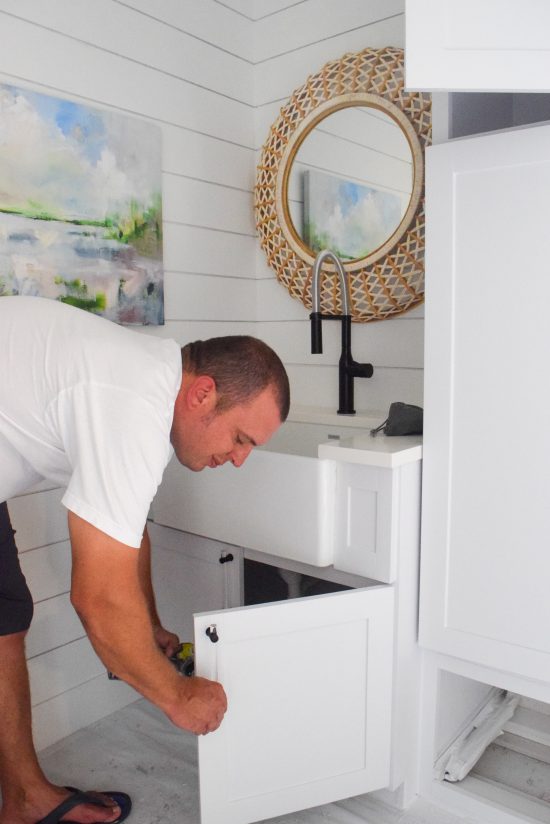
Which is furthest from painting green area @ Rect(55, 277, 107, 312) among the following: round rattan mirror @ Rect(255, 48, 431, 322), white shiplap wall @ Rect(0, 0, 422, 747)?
round rattan mirror @ Rect(255, 48, 431, 322)

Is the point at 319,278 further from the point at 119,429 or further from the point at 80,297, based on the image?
the point at 119,429

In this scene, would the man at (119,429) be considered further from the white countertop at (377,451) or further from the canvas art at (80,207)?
the canvas art at (80,207)

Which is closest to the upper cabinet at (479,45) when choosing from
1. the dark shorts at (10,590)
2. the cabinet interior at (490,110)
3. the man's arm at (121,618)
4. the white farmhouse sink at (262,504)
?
the cabinet interior at (490,110)

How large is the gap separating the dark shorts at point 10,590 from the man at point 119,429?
0.68 feet

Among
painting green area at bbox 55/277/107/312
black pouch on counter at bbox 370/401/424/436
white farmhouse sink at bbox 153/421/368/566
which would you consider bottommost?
white farmhouse sink at bbox 153/421/368/566

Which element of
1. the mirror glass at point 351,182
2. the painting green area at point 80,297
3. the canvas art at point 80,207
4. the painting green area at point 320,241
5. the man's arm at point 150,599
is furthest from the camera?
the painting green area at point 320,241

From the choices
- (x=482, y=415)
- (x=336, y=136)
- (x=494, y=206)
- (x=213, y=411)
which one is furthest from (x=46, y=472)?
(x=336, y=136)

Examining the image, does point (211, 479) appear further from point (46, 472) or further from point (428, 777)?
→ point (428, 777)

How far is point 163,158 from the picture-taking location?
203cm

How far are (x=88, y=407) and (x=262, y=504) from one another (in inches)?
21.8

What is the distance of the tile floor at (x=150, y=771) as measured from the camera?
1.54m

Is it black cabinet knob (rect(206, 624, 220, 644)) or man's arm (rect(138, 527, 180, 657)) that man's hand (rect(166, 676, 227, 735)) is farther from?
man's arm (rect(138, 527, 180, 657))

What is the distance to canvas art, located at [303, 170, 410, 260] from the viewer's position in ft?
6.32

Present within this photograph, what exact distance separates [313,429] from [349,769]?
0.91 m
